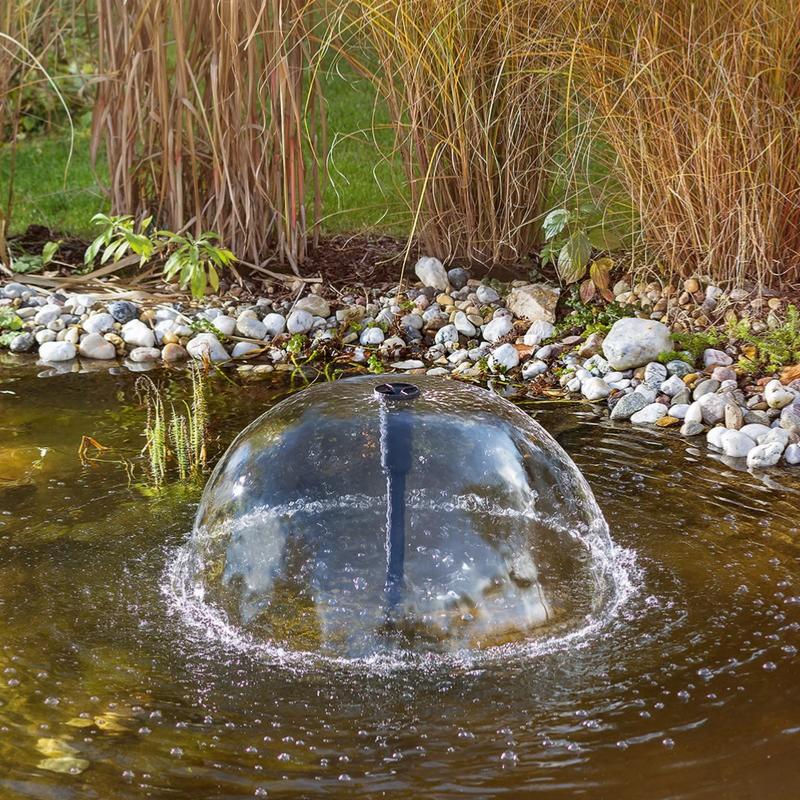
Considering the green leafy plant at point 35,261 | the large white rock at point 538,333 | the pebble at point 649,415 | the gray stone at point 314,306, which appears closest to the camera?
the pebble at point 649,415

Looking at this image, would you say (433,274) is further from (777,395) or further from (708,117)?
(777,395)

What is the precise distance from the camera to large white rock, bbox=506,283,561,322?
554cm

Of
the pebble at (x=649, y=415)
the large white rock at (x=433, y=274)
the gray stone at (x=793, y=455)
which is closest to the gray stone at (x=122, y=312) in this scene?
the large white rock at (x=433, y=274)

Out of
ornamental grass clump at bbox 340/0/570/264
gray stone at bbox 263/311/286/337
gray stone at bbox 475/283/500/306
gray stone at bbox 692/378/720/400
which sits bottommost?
gray stone at bbox 263/311/286/337

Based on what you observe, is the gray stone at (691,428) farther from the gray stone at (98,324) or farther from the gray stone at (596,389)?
the gray stone at (98,324)

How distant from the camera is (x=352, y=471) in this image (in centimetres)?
297

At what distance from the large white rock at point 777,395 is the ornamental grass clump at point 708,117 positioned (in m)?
0.76

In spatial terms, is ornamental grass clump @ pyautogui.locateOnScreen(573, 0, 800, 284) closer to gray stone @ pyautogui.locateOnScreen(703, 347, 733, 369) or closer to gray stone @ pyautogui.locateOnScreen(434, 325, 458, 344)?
gray stone @ pyautogui.locateOnScreen(703, 347, 733, 369)

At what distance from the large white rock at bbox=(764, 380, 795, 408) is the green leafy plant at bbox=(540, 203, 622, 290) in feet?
3.78

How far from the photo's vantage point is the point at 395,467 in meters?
2.96

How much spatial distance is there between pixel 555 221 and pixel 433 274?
0.71m

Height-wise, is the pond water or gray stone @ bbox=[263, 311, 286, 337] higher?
gray stone @ bbox=[263, 311, 286, 337]

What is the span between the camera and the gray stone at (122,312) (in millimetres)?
5723

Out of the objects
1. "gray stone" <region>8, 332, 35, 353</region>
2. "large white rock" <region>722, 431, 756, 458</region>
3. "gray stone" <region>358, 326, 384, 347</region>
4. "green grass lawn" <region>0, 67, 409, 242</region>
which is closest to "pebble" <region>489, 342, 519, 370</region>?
"gray stone" <region>358, 326, 384, 347</region>
